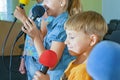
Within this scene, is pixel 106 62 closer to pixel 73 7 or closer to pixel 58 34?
pixel 58 34

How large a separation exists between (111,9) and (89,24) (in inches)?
96.3

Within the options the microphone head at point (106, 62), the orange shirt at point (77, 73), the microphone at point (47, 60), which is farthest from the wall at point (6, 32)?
the microphone head at point (106, 62)

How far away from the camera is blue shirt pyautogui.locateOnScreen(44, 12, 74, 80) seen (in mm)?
1119

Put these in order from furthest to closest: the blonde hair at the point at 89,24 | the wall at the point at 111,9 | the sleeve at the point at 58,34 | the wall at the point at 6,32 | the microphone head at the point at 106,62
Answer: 1. the wall at the point at 111,9
2. the wall at the point at 6,32
3. the sleeve at the point at 58,34
4. the blonde hair at the point at 89,24
5. the microphone head at the point at 106,62

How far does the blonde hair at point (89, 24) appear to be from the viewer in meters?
0.93

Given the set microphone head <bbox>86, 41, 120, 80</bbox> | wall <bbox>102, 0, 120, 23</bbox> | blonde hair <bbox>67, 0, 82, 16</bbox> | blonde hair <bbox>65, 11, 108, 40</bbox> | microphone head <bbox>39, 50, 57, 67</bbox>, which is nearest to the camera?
microphone head <bbox>86, 41, 120, 80</bbox>

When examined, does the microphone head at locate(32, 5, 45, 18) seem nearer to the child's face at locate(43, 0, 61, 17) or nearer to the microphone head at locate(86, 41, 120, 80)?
the child's face at locate(43, 0, 61, 17)

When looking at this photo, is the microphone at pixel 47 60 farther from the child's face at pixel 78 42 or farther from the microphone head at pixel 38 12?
the microphone head at pixel 38 12

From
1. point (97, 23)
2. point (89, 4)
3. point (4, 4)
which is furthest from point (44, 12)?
point (89, 4)

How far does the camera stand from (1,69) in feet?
7.59

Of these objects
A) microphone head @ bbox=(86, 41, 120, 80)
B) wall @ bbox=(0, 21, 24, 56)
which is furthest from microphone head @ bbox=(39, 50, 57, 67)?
wall @ bbox=(0, 21, 24, 56)

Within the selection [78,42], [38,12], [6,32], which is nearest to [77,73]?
[78,42]

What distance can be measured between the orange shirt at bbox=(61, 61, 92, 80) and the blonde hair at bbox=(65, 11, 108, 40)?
0.38ft

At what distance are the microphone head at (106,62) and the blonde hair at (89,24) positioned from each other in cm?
36
